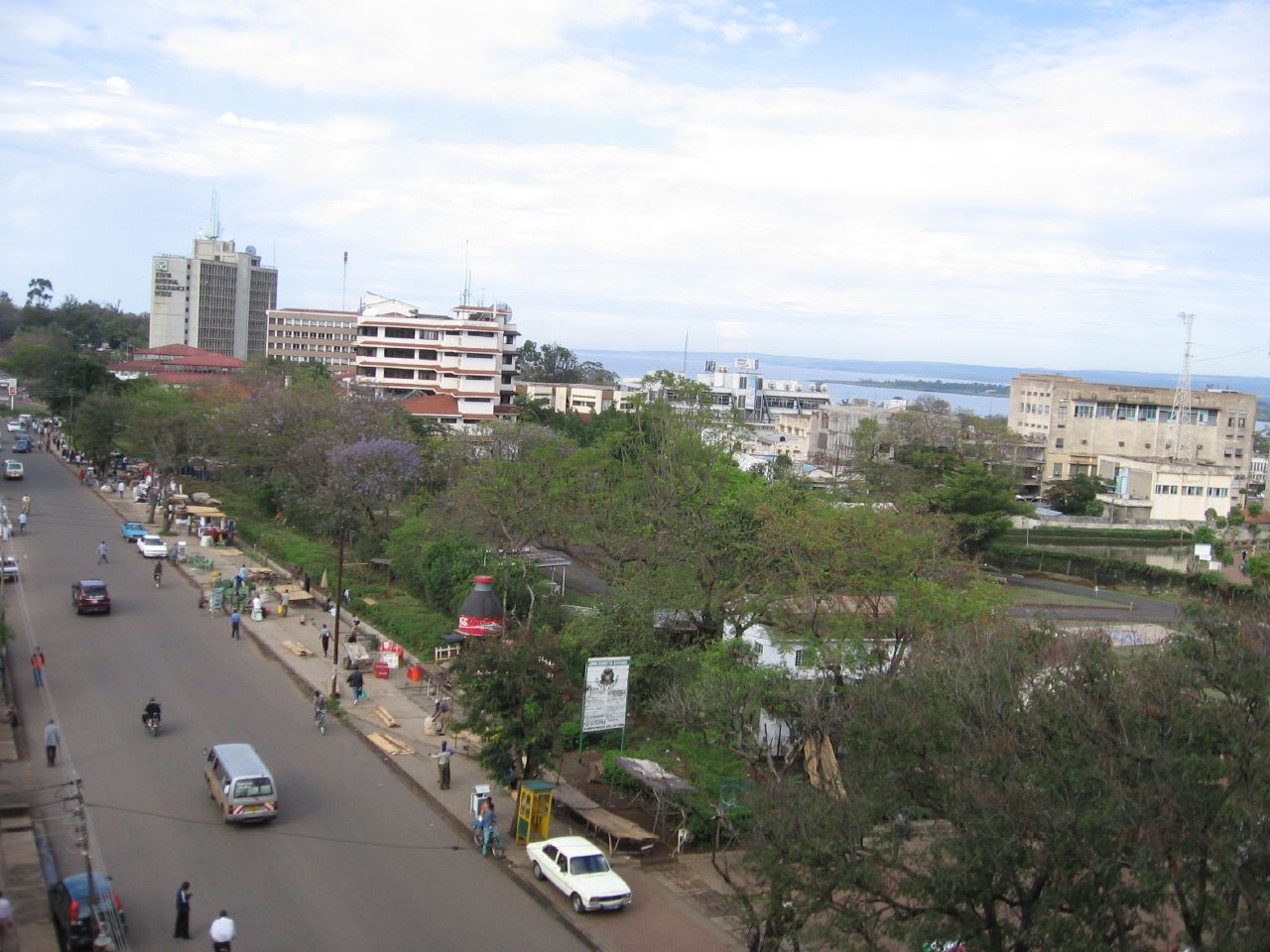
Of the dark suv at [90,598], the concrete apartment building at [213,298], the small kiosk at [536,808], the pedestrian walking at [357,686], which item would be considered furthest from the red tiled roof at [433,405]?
the concrete apartment building at [213,298]

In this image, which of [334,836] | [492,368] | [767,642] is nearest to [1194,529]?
[492,368]

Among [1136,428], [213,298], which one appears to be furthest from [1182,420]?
[213,298]

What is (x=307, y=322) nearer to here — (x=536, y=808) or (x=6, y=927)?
(x=536, y=808)

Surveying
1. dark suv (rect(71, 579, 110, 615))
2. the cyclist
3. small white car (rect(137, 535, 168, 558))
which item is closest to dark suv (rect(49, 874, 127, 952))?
the cyclist

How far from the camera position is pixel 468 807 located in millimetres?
18594

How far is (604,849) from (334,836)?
4.07 metres

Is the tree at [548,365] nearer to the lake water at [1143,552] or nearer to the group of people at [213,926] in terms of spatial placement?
the lake water at [1143,552]

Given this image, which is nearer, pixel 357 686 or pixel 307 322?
pixel 357 686

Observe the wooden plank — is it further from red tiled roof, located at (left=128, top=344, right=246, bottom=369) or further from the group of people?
red tiled roof, located at (left=128, top=344, right=246, bottom=369)

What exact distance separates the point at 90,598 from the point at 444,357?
45.5 meters

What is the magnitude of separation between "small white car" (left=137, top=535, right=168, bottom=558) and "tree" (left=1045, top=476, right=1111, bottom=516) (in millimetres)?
53218

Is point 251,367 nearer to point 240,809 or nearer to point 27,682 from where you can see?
point 27,682

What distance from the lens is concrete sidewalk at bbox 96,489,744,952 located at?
14.6 m

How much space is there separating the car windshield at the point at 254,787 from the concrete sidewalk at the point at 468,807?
2.78 meters
